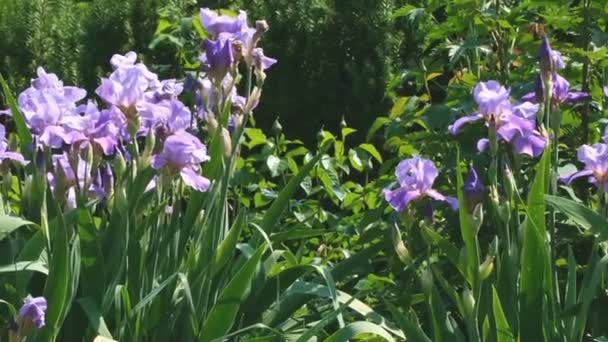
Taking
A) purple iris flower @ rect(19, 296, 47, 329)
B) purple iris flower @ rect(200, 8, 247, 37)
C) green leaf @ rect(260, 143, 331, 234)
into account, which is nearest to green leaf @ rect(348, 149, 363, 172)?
green leaf @ rect(260, 143, 331, 234)

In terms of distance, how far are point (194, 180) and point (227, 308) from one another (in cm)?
27

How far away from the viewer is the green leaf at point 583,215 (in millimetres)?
2229

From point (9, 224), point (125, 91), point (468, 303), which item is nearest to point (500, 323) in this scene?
point (468, 303)

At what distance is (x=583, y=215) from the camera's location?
225 cm

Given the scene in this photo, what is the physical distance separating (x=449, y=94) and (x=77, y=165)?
3.55ft

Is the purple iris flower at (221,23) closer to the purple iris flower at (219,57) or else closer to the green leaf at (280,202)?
the purple iris flower at (219,57)

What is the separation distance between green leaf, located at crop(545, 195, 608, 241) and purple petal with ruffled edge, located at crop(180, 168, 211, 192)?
27.3 inches

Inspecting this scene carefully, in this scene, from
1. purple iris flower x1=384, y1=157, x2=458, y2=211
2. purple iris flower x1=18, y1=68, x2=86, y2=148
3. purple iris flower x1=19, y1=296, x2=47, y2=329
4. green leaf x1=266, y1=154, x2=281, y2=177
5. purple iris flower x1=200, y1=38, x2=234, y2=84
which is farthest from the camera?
green leaf x1=266, y1=154, x2=281, y2=177

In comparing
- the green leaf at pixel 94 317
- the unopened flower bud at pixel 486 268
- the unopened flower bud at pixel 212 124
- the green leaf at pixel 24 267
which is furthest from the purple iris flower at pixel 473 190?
the green leaf at pixel 24 267

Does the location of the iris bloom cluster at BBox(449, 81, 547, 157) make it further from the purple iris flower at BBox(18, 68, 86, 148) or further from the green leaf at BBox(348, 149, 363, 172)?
the green leaf at BBox(348, 149, 363, 172)

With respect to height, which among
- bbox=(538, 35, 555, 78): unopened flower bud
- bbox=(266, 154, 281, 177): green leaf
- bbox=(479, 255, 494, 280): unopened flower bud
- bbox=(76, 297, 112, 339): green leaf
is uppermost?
bbox=(538, 35, 555, 78): unopened flower bud

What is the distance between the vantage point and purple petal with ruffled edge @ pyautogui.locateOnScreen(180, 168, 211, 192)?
235 centimetres

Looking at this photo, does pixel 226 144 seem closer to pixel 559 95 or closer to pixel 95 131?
pixel 95 131

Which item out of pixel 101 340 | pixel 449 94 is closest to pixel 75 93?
pixel 101 340
